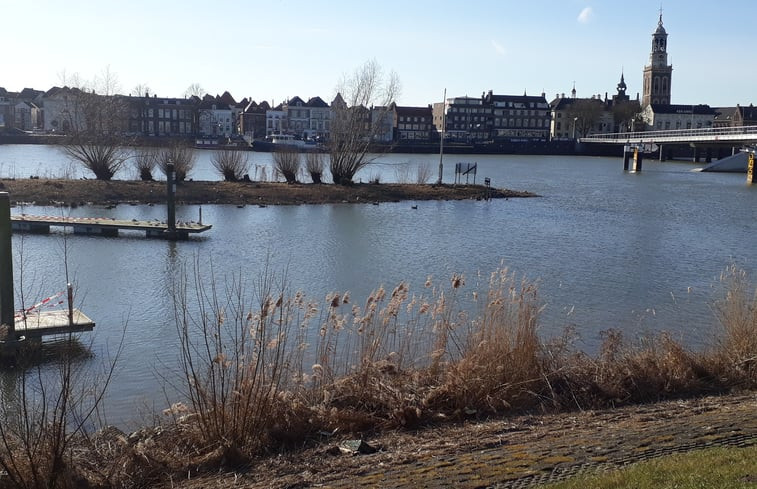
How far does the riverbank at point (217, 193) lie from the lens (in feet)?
132

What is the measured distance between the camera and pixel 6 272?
13.3m

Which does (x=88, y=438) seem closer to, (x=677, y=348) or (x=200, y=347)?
(x=200, y=347)

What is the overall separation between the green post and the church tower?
17853cm

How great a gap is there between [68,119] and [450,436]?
48134 millimetres

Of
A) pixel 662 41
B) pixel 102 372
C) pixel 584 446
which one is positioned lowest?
pixel 102 372

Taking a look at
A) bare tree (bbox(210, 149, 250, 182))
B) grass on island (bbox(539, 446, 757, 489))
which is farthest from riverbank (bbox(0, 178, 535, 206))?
grass on island (bbox(539, 446, 757, 489))

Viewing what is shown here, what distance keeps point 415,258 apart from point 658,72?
6598 inches

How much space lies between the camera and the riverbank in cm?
4022

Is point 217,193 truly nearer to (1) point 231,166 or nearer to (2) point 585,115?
(1) point 231,166

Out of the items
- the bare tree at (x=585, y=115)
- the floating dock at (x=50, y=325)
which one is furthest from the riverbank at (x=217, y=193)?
the bare tree at (x=585, y=115)

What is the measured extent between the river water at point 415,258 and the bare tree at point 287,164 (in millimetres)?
7397

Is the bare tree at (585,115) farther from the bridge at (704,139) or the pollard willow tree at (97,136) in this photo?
the pollard willow tree at (97,136)

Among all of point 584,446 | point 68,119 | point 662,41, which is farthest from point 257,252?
point 662,41

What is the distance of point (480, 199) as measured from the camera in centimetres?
4997
